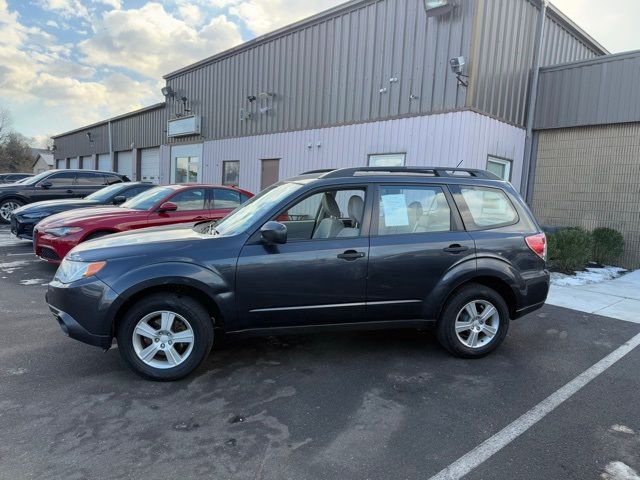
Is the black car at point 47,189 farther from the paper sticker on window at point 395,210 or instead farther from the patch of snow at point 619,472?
the patch of snow at point 619,472

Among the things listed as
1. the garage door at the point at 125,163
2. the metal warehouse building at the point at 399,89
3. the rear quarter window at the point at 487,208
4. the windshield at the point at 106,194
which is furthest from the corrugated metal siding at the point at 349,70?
the garage door at the point at 125,163

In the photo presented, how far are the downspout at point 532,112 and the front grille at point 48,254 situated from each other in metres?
10.5

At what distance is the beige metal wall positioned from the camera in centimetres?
991

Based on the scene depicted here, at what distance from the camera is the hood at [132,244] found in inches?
136

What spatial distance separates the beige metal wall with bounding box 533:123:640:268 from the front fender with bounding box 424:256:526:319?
777cm

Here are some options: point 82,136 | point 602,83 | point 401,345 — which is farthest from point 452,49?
point 82,136

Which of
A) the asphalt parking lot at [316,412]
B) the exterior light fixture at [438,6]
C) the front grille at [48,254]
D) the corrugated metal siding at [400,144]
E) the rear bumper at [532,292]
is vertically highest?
the exterior light fixture at [438,6]

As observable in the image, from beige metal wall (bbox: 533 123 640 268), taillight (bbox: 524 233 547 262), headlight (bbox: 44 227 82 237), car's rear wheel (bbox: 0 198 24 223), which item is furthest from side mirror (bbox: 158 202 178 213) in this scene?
beige metal wall (bbox: 533 123 640 268)

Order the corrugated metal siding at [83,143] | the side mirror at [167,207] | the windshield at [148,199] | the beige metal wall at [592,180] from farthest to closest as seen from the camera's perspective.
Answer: the corrugated metal siding at [83,143] < the beige metal wall at [592,180] < the windshield at [148,199] < the side mirror at [167,207]

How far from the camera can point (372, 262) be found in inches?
149

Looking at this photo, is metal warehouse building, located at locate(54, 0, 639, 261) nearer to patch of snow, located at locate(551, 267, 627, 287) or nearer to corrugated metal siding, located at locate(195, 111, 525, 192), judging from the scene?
corrugated metal siding, located at locate(195, 111, 525, 192)

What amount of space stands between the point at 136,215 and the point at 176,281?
3987 millimetres

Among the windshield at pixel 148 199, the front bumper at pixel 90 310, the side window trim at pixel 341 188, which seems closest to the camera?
the front bumper at pixel 90 310

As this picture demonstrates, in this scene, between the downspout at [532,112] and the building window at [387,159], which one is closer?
the building window at [387,159]
